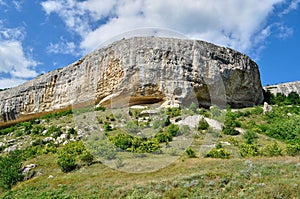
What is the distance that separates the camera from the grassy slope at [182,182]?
34.8 ft

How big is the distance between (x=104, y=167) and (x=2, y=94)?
35048 millimetres

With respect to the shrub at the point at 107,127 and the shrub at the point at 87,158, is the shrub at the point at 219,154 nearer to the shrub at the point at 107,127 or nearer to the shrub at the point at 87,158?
the shrub at the point at 87,158

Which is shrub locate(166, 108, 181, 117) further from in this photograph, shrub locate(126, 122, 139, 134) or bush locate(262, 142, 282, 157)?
bush locate(262, 142, 282, 157)

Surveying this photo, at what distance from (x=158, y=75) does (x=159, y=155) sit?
622 inches

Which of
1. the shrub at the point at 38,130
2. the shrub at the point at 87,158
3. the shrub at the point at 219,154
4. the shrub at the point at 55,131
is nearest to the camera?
the shrub at the point at 219,154

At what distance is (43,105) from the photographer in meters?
41.8

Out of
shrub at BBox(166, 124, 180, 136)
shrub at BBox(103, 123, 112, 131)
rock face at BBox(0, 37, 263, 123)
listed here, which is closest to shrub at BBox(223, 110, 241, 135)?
shrub at BBox(166, 124, 180, 136)

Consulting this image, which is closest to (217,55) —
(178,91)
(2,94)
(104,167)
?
(178,91)

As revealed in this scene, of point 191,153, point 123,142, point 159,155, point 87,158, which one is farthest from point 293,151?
point 87,158

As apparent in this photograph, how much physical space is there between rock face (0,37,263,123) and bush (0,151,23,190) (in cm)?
1541

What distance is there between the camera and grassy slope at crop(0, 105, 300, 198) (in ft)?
34.8

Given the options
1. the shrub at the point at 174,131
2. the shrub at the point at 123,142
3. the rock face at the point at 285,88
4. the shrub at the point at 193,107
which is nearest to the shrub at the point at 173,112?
the shrub at the point at 193,107

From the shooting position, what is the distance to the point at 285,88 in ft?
168

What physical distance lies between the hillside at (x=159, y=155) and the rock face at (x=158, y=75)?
225cm
